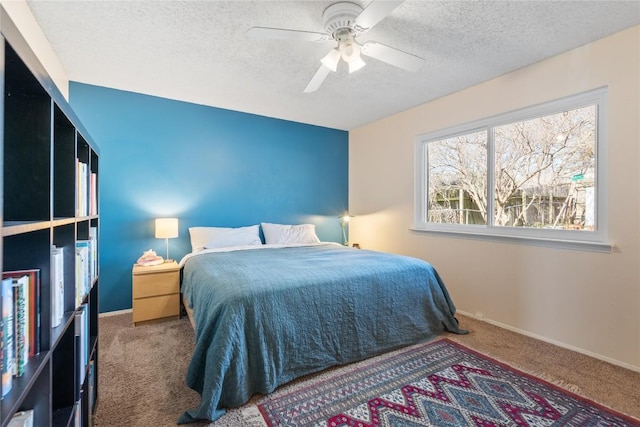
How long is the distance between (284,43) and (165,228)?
217 centimetres

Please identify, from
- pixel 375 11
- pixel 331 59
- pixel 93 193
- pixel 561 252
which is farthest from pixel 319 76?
pixel 561 252

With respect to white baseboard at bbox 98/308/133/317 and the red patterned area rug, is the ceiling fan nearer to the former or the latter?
the red patterned area rug

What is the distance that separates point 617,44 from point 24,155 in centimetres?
338

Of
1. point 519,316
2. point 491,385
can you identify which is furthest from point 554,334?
point 491,385

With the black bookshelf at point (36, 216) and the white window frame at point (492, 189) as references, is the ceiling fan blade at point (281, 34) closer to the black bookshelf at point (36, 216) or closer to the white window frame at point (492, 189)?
the black bookshelf at point (36, 216)

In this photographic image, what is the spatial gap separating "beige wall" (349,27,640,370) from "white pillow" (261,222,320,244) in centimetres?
125

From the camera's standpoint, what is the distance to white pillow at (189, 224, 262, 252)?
3348 millimetres

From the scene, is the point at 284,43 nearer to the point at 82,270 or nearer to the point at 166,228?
the point at 82,270

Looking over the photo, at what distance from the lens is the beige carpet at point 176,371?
64.2 inches

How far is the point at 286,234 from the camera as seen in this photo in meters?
3.85

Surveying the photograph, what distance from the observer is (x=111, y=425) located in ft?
4.99

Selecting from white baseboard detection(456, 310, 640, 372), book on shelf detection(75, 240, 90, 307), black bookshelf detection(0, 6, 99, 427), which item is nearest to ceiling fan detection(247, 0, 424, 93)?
black bookshelf detection(0, 6, 99, 427)

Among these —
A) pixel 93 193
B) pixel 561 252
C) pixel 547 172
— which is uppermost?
pixel 547 172

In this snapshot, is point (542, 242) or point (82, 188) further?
point (542, 242)
